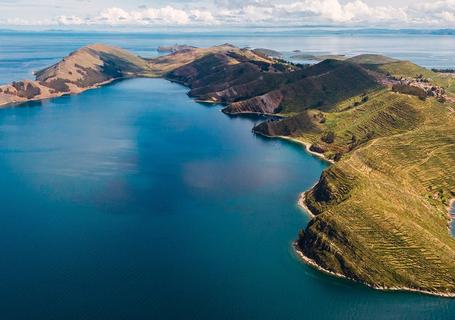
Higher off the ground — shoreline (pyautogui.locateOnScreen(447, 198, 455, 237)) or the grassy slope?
the grassy slope

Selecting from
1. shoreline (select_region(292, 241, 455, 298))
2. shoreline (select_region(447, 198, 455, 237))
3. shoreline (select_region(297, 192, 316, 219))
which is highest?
shoreline (select_region(292, 241, 455, 298))

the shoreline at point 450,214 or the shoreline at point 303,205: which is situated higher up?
the shoreline at point 303,205

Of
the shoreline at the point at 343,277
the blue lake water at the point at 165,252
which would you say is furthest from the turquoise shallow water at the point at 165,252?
the shoreline at the point at 343,277

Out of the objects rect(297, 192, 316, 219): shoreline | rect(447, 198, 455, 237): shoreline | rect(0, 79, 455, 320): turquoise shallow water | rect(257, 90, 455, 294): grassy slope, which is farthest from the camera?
rect(297, 192, 316, 219): shoreline

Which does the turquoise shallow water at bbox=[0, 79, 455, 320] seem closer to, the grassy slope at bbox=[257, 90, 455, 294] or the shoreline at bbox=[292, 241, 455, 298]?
the shoreline at bbox=[292, 241, 455, 298]

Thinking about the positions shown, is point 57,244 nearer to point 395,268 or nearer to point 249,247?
point 249,247

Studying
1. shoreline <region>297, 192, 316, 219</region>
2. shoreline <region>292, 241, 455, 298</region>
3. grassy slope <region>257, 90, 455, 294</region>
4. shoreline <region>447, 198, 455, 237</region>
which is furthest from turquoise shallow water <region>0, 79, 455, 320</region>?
shoreline <region>447, 198, 455, 237</region>

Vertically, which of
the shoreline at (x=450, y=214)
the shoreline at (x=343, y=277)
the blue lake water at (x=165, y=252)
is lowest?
the shoreline at (x=450, y=214)

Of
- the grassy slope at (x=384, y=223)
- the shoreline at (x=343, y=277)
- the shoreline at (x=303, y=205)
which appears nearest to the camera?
the shoreline at (x=343, y=277)

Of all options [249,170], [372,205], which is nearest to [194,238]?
[372,205]

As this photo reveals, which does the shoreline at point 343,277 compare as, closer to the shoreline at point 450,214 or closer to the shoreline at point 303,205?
the shoreline at point 303,205

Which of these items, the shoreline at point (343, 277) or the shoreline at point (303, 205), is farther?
the shoreline at point (303, 205)

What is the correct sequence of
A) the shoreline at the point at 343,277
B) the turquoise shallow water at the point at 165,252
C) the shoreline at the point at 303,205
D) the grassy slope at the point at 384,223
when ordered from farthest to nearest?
the shoreline at the point at 303,205
the grassy slope at the point at 384,223
the shoreline at the point at 343,277
the turquoise shallow water at the point at 165,252
